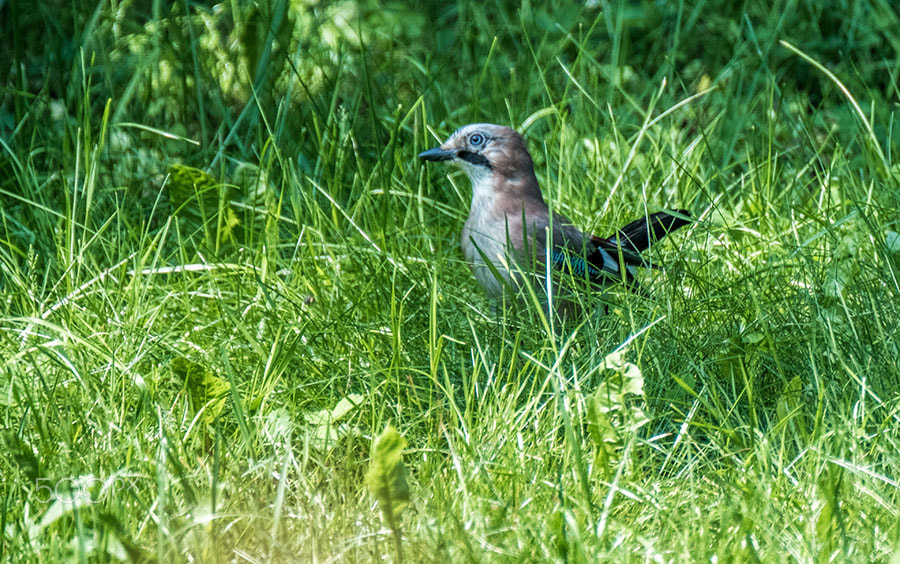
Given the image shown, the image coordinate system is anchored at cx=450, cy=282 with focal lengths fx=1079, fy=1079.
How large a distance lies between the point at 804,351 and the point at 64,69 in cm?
324

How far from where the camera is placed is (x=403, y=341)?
2834 millimetres

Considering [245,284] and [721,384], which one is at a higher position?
[245,284]

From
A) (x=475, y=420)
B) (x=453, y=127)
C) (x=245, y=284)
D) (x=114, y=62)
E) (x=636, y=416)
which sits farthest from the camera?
(x=114, y=62)

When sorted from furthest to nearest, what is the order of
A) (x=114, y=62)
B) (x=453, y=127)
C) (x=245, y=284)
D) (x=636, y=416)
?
Result: (x=114, y=62) → (x=453, y=127) → (x=245, y=284) → (x=636, y=416)

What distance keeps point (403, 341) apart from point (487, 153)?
104 cm

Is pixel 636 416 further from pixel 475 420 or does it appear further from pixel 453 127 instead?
pixel 453 127

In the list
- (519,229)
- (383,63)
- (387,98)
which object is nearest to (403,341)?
(519,229)

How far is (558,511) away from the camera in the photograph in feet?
6.56

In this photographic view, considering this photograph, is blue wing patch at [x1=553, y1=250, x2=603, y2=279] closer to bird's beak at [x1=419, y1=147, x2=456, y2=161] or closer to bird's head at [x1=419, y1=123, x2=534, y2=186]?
bird's head at [x1=419, y1=123, x2=534, y2=186]

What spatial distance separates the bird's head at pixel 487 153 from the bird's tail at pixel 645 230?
48 centimetres

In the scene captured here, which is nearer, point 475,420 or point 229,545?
point 229,545

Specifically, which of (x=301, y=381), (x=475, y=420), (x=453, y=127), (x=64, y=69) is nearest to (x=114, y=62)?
(x=64, y=69)

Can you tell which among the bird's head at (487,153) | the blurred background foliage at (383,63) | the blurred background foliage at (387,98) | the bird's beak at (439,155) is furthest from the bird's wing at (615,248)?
the blurred background foliage at (383,63)

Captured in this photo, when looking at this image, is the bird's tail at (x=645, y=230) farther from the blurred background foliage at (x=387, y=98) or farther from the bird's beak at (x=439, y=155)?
the bird's beak at (x=439, y=155)
